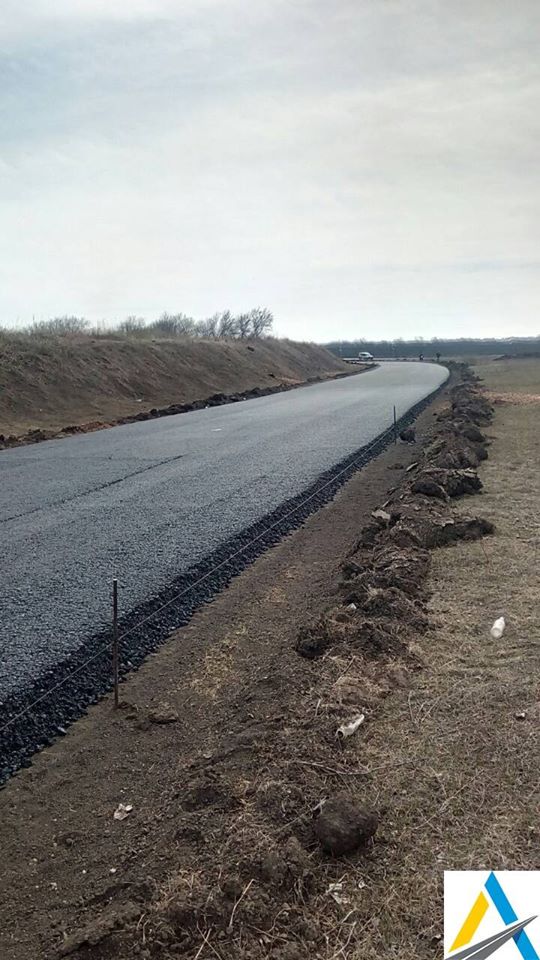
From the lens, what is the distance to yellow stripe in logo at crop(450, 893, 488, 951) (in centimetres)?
257

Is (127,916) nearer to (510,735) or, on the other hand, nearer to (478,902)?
(478,902)

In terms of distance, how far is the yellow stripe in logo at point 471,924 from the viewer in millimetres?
2572

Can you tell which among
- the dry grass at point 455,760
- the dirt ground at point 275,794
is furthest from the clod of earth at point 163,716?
the dry grass at point 455,760

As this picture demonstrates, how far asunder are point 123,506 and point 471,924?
8.72 meters

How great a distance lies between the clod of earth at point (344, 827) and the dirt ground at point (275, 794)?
4cm

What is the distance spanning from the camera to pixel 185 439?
733 inches

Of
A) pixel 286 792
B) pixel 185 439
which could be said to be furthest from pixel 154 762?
pixel 185 439

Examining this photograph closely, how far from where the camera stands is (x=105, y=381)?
31297mm

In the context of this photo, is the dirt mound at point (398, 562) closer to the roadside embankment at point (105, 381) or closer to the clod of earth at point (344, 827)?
the clod of earth at point (344, 827)

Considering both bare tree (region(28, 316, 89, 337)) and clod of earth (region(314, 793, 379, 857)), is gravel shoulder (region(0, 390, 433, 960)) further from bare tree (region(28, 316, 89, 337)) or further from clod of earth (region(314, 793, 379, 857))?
bare tree (region(28, 316, 89, 337))

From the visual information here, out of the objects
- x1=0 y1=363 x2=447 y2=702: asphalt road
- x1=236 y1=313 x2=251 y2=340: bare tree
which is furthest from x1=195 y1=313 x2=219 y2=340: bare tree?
x1=0 y1=363 x2=447 y2=702: asphalt road

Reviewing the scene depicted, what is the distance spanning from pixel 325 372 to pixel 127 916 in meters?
64.1

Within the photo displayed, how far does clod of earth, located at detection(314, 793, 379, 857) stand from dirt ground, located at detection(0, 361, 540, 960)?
0.04 m

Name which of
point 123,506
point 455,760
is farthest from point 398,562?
point 123,506
